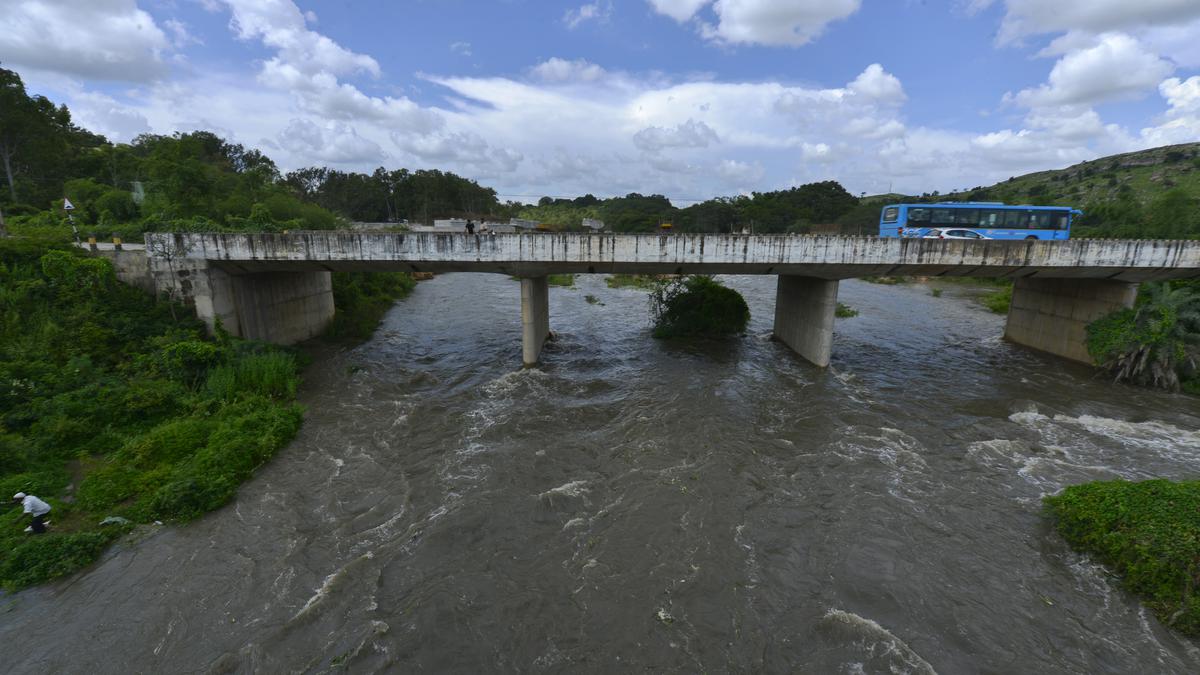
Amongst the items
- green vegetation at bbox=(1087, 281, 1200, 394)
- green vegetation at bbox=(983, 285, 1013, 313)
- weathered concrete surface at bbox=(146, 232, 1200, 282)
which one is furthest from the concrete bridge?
green vegetation at bbox=(983, 285, 1013, 313)

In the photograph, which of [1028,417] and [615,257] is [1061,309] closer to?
[1028,417]

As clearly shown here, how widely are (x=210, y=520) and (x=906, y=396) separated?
81.1 ft

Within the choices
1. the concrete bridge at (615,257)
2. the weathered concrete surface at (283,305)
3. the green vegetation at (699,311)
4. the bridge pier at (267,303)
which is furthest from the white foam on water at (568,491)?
the weathered concrete surface at (283,305)

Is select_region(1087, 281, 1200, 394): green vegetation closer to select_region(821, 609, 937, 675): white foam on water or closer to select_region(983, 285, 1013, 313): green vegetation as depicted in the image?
select_region(983, 285, 1013, 313): green vegetation

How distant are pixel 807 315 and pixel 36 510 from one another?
2826 cm

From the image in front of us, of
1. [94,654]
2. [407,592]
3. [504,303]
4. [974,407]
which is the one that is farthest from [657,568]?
[504,303]

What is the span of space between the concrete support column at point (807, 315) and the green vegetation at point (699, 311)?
8.59 ft

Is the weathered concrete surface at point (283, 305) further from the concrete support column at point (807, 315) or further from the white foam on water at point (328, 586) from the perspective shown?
the concrete support column at point (807, 315)

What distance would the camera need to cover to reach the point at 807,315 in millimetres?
25609

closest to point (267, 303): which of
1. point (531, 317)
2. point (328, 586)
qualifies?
point (531, 317)

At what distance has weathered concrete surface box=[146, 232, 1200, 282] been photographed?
20.4 meters

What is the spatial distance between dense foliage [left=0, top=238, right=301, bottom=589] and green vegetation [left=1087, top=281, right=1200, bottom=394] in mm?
34656

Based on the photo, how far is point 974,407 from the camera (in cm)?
1964

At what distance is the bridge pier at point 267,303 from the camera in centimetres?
2123
